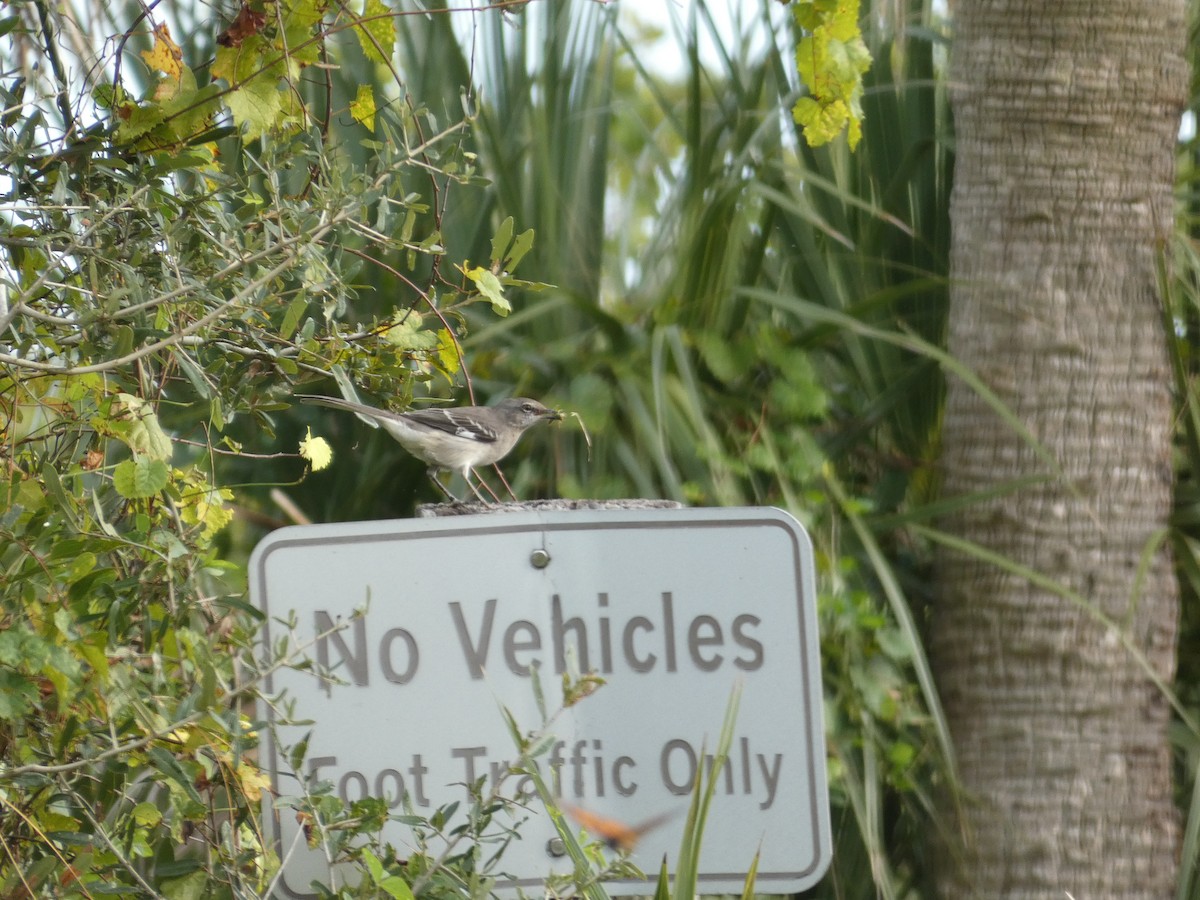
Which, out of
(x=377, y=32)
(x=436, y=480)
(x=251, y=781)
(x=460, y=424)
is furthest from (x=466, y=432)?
(x=251, y=781)

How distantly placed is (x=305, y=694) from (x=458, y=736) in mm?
229

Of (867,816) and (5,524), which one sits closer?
(5,524)

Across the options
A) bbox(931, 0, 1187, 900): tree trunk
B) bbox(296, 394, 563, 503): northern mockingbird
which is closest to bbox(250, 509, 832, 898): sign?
bbox(296, 394, 563, 503): northern mockingbird

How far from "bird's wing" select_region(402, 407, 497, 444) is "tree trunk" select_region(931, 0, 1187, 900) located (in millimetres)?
1143

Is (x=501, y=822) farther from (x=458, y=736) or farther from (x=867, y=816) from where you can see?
(x=867, y=816)

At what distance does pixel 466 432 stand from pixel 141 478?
147cm

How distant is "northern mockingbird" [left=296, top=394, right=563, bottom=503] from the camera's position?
3.19 meters

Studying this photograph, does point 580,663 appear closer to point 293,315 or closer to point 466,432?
point 293,315

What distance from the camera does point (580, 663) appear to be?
76.4 inches

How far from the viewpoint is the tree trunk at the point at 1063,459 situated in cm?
296

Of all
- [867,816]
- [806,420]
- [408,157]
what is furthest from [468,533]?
[806,420]

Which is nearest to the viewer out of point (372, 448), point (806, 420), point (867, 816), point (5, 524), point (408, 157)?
point (5, 524)

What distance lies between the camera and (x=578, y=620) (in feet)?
6.40

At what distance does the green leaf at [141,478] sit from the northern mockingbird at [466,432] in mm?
1118
